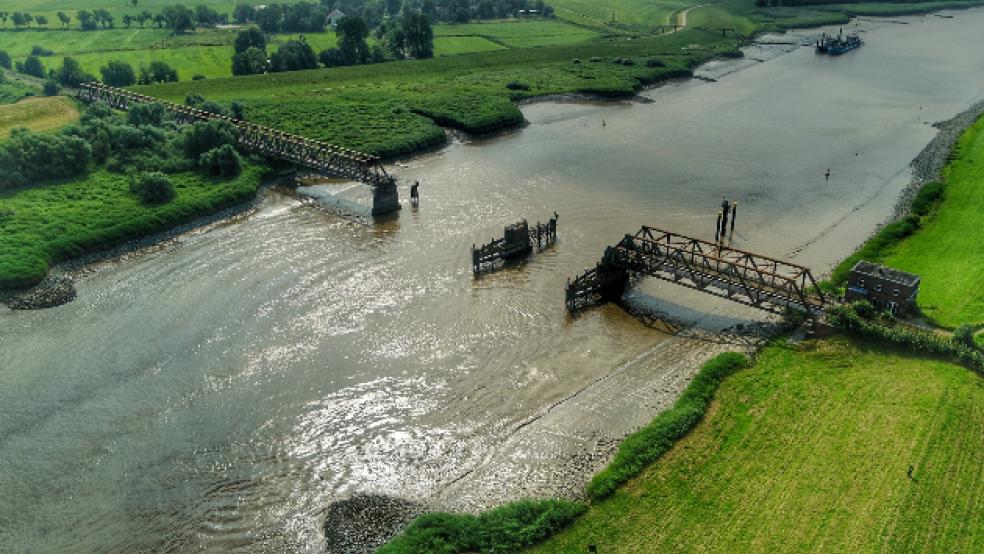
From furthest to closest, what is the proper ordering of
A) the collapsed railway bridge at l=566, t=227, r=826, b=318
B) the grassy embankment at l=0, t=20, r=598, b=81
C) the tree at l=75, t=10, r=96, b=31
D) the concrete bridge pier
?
the tree at l=75, t=10, r=96, b=31 → the grassy embankment at l=0, t=20, r=598, b=81 → the concrete bridge pier → the collapsed railway bridge at l=566, t=227, r=826, b=318

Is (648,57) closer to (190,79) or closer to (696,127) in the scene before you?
(696,127)

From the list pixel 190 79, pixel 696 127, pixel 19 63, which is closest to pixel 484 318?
pixel 696 127

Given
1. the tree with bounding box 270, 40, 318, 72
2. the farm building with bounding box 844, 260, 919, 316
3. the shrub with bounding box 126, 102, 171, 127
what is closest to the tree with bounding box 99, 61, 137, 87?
the tree with bounding box 270, 40, 318, 72

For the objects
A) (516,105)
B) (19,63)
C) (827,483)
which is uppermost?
(19,63)

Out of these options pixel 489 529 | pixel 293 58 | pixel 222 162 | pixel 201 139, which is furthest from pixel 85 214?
pixel 293 58

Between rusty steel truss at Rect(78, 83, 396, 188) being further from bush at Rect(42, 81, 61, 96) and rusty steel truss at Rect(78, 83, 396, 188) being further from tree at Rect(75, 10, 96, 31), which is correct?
tree at Rect(75, 10, 96, 31)

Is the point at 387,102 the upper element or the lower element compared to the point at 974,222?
upper

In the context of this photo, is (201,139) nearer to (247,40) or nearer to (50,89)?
(50,89)
